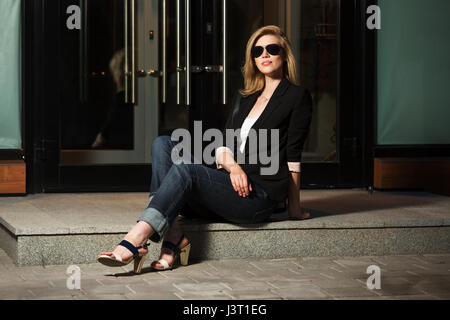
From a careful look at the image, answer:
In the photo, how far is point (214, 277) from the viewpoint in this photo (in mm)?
4555

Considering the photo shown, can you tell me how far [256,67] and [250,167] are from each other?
Answer: 0.64m

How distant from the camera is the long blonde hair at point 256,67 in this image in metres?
4.89

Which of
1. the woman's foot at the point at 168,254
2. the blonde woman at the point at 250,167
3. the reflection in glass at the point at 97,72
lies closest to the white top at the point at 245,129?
the blonde woman at the point at 250,167

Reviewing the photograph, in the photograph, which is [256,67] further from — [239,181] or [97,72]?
[97,72]

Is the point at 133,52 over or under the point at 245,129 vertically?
over

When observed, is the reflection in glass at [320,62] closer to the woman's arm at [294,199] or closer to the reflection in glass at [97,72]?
the reflection in glass at [97,72]

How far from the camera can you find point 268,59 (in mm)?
4867

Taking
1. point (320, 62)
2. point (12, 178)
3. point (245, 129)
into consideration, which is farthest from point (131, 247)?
point (320, 62)

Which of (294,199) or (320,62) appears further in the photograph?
(320,62)

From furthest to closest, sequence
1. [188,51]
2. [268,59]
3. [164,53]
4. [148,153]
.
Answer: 1. [148,153]
2. [164,53]
3. [188,51]
4. [268,59]

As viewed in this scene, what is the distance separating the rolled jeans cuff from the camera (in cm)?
440

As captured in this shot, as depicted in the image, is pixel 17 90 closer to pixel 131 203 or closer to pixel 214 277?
pixel 131 203

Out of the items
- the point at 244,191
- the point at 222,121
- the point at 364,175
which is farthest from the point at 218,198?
the point at 364,175

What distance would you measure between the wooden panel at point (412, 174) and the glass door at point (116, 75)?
1853 millimetres
